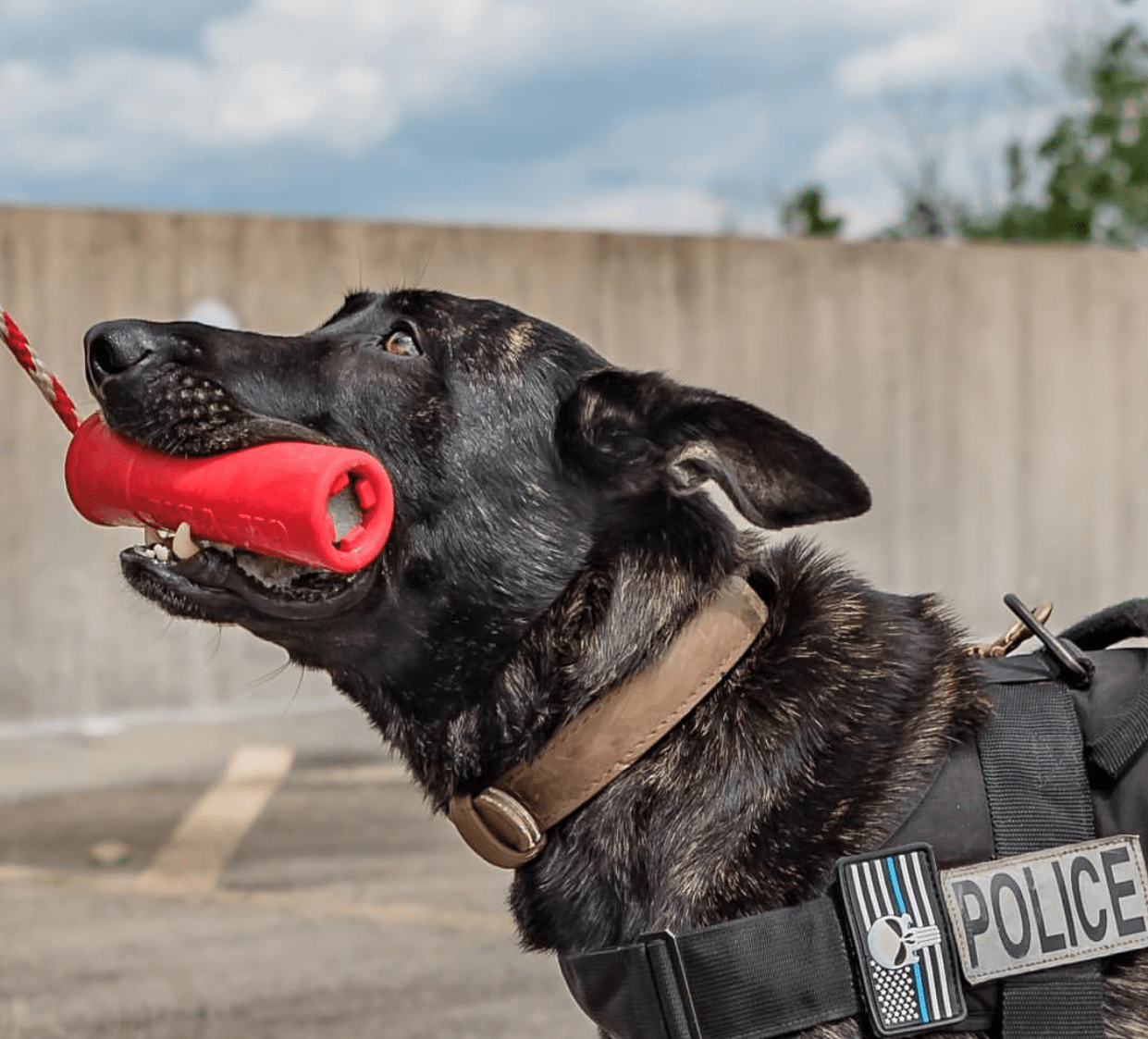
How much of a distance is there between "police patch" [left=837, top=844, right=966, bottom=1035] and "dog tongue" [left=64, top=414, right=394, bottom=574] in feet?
2.80

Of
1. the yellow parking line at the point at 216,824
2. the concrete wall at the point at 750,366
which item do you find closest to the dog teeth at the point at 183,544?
the yellow parking line at the point at 216,824

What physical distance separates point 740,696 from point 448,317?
830 millimetres

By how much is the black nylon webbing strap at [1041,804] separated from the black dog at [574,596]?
0.22ft

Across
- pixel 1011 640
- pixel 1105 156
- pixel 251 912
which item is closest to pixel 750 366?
pixel 251 912

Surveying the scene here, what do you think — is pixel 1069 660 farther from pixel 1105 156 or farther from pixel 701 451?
pixel 1105 156

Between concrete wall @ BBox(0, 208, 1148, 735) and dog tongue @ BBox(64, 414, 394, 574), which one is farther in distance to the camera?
concrete wall @ BBox(0, 208, 1148, 735)

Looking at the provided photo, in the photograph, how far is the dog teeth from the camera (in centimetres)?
215

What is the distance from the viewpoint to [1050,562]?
38.0ft

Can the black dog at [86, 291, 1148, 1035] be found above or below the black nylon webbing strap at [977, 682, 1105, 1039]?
above

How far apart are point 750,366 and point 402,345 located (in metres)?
8.13

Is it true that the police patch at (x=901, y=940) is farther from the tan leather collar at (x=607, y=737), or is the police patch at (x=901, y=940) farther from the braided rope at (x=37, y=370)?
the braided rope at (x=37, y=370)

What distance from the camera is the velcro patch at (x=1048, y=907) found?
182 centimetres

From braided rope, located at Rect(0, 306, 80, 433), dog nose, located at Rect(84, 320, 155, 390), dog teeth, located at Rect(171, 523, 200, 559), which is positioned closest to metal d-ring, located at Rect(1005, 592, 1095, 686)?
dog teeth, located at Rect(171, 523, 200, 559)

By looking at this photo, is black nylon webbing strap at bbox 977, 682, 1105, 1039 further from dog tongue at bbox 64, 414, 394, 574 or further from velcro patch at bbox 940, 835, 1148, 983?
dog tongue at bbox 64, 414, 394, 574
